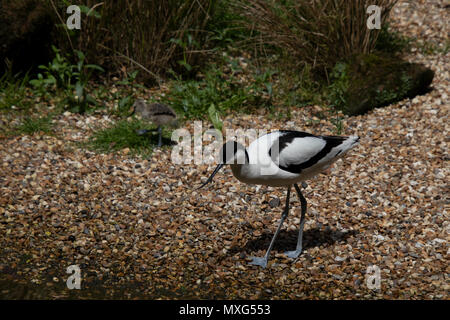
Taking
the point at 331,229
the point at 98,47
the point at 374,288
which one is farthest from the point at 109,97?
→ the point at 374,288

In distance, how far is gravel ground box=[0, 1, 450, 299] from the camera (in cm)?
379

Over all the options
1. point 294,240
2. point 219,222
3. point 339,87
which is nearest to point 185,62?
point 339,87

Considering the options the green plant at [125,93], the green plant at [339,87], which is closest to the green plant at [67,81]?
the green plant at [125,93]

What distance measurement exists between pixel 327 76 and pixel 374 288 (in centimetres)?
299

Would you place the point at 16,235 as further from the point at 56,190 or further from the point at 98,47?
the point at 98,47

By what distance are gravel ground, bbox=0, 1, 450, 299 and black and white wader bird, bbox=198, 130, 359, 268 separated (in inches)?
13.4

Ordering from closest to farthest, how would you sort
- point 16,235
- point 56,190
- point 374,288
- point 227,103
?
point 374,288
point 16,235
point 56,190
point 227,103

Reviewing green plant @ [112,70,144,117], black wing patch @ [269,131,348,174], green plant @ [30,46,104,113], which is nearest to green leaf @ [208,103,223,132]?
green plant @ [112,70,144,117]

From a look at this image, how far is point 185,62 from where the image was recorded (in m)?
6.25

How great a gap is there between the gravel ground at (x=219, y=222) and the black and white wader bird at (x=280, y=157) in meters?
0.34

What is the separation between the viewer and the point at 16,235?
4230 mm

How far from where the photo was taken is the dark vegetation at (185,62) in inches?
234

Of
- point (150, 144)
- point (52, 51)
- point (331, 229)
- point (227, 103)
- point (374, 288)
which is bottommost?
point (374, 288)

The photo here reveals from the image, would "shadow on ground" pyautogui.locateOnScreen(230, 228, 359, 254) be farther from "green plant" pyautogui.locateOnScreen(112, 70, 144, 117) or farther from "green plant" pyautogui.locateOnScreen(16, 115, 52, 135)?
"green plant" pyautogui.locateOnScreen(16, 115, 52, 135)
